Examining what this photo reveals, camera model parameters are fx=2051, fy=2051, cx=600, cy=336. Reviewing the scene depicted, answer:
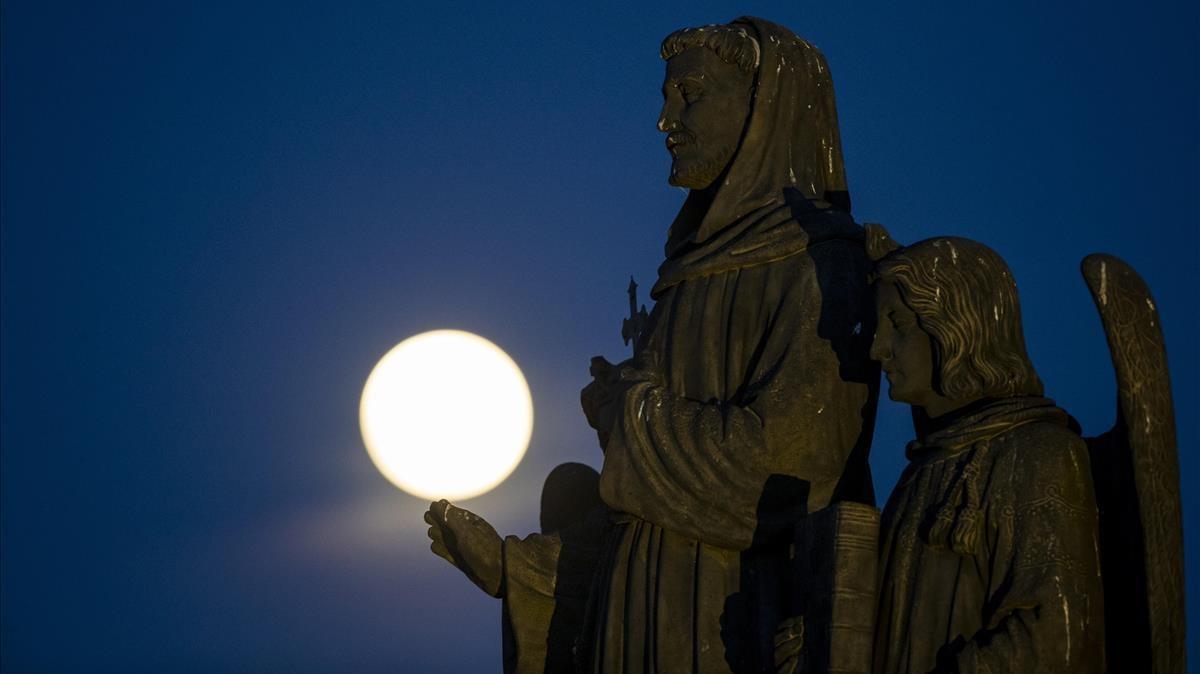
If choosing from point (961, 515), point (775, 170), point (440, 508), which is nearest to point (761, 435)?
point (961, 515)

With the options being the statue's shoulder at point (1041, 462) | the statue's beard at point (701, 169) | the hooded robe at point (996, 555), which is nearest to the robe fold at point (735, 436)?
the statue's beard at point (701, 169)

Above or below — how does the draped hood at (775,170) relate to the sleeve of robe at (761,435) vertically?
above

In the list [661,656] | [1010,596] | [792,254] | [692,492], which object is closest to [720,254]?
[792,254]

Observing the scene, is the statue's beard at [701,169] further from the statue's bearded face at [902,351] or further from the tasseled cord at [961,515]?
the tasseled cord at [961,515]

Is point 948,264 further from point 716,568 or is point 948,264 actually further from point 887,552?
point 716,568

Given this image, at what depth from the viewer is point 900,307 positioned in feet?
29.7

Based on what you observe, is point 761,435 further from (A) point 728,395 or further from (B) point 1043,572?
(B) point 1043,572

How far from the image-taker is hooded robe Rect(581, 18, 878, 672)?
972 cm

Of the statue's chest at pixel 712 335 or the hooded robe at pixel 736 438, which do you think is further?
the statue's chest at pixel 712 335

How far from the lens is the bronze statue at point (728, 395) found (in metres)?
9.74

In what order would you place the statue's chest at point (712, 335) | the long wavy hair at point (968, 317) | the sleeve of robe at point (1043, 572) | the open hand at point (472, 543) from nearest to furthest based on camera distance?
the sleeve of robe at point (1043, 572)
the long wavy hair at point (968, 317)
the statue's chest at point (712, 335)
the open hand at point (472, 543)

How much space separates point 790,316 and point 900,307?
1.05 m

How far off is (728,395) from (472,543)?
63.1 inches

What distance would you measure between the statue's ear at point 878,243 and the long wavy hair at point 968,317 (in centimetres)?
40
